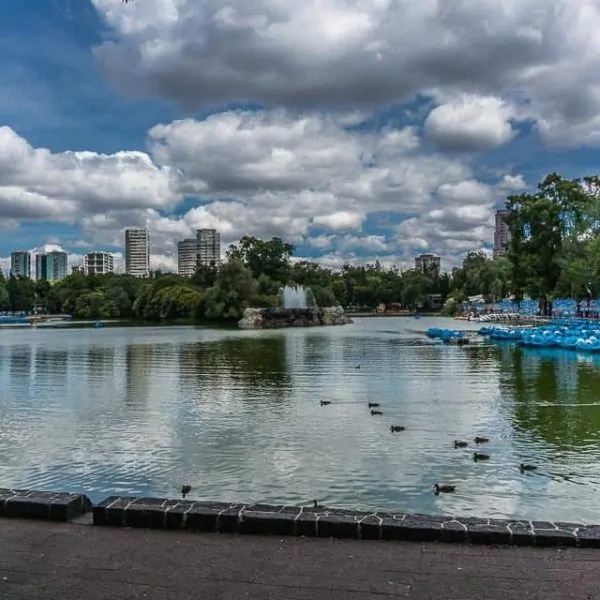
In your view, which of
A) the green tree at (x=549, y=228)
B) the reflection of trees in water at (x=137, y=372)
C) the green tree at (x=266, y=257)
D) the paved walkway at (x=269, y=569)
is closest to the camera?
the paved walkway at (x=269, y=569)

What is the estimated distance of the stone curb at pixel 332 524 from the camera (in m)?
5.83

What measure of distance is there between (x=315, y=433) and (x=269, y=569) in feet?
31.5

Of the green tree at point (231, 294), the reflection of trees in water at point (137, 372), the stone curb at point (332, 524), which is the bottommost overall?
the reflection of trees in water at point (137, 372)

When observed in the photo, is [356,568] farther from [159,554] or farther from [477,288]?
[477,288]

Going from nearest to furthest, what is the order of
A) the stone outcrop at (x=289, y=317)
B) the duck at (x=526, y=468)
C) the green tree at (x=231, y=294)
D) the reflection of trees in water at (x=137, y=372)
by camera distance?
the duck at (x=526, y=468) → the reflection of trees in water at (x=137, y=372) → the stone outcrop at (x=289, y=317) → the green tree at (x=231, y=294)

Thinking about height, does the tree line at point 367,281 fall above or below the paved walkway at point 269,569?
above

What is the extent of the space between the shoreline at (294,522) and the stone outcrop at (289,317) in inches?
2758

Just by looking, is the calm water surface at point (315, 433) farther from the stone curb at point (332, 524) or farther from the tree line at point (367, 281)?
the tree line at point (367, 281)

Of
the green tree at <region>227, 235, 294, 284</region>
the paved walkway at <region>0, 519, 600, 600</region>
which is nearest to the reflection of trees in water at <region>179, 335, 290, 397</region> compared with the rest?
the paved walkway at <region>0, 519, 600, 600</region>

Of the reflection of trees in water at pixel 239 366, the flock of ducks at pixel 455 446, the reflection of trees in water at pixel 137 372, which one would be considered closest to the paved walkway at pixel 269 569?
the flock of ducks at pixel 455 446

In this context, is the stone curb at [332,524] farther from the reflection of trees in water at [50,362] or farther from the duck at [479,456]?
the reflection of trees in water at [50,362]

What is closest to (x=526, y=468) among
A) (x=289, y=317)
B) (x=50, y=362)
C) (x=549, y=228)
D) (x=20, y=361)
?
(x=50, y=362)

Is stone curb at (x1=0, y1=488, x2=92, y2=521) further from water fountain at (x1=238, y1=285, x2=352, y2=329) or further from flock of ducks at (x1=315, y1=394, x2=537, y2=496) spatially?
water fountain at (x1=238, y1=285, x2=352, y2=329)

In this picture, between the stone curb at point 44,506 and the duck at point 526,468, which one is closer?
the stone curb at point 44,506
